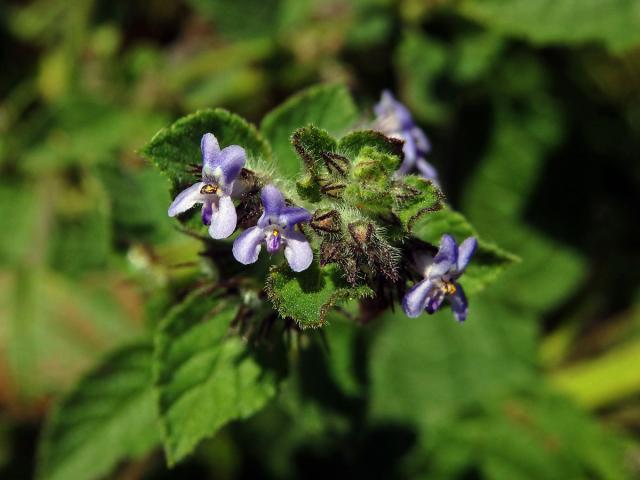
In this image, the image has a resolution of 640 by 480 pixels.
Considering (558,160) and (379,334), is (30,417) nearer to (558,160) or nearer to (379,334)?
(379,334)

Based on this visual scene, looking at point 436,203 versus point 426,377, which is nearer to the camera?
point 436,203

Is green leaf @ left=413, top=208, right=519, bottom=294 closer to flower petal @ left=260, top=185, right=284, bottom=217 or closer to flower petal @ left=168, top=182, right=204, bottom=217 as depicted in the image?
flower petal @ left=260, top=185, right=284, bottom=217

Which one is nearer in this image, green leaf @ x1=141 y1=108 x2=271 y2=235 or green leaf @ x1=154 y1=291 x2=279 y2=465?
green leaf @ x1=141 y1=108 x2=271 y2=235

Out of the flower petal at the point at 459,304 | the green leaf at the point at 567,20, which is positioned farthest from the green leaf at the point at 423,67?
the flower petal at the point at 459,304

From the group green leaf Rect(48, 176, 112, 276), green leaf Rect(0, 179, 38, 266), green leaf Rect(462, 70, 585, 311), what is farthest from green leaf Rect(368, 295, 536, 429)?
green leaf Rect(0, 179, 38, 266)

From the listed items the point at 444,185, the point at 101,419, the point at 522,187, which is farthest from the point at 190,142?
the point at 522,187

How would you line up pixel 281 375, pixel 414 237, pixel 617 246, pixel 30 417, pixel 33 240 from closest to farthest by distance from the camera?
1. pixel 414 237
2. pixel 281 375
3. pixel 30 417
4. pixel 33 240
5. pixel 617 246

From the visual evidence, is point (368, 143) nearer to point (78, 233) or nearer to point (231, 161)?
point (231, 161)

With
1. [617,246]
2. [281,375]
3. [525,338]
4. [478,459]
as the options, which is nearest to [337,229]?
[281,375]
